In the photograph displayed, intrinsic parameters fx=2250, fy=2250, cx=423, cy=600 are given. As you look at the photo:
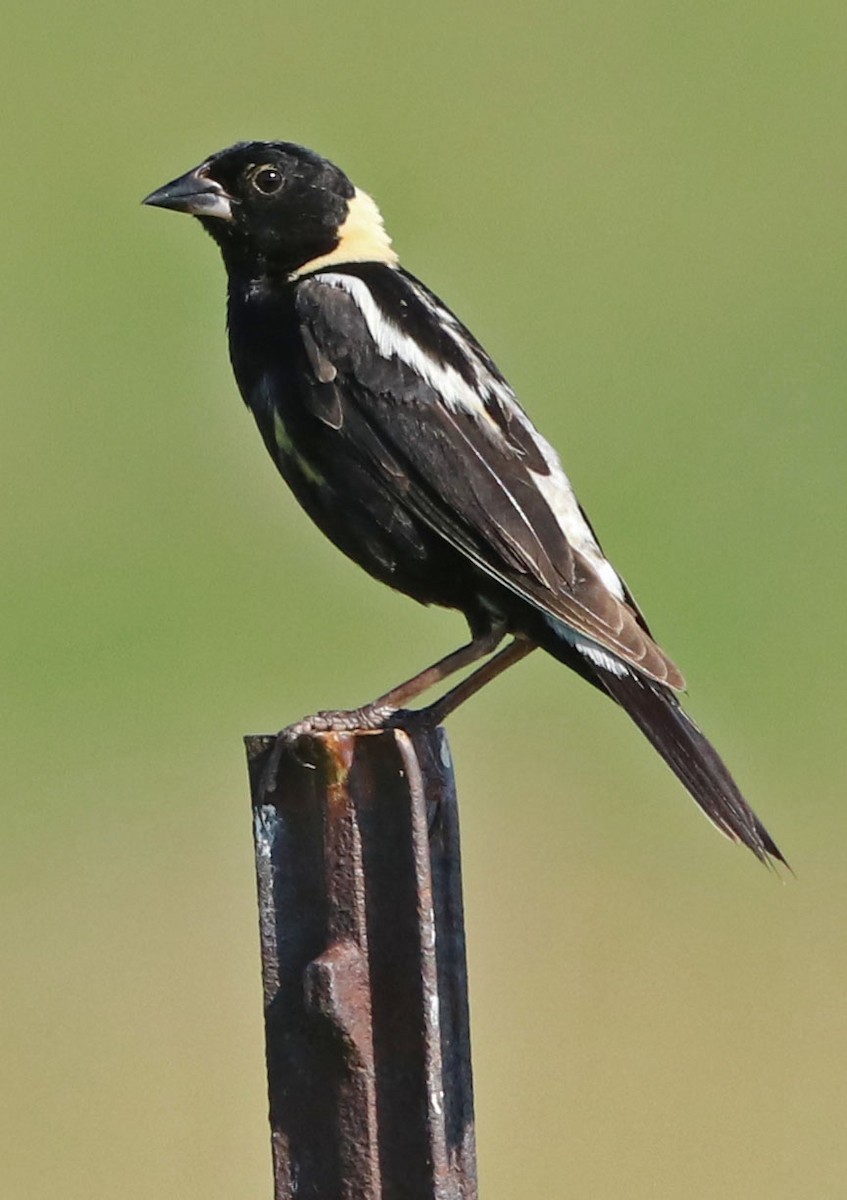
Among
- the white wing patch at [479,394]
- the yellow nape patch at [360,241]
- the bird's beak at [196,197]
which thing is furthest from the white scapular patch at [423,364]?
the bird's beak at [196,197]

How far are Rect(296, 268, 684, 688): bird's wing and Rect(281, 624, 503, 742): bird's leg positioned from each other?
0.14 metres

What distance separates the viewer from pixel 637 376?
27.2 feet

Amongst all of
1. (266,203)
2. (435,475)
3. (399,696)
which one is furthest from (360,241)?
(399,696)

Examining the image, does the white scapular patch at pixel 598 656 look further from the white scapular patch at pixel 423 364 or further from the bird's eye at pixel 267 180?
the bird's eye at pixel 267 180

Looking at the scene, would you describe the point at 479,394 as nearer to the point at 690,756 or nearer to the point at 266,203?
the point at 266,203

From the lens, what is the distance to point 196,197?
358 centimetres

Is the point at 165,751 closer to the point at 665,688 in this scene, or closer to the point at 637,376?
the point at 637,376

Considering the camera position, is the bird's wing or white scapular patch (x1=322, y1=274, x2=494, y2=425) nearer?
the bird's wing

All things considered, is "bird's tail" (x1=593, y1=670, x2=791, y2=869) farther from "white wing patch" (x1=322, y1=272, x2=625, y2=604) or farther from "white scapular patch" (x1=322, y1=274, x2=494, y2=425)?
"white scapular patch" (x1=322, y1=274, x2=494, y2=425)

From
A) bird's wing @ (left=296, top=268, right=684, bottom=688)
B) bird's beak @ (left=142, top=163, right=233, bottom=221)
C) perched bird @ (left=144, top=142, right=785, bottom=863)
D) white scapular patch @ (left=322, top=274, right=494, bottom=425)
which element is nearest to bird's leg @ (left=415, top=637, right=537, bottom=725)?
perched bird @ (left=144, top=142, right=785, bottom=863)

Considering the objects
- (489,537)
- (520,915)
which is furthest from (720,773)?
(520,915)

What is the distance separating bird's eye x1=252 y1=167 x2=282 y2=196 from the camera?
365 centimetres

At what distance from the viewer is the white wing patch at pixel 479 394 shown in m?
3.24

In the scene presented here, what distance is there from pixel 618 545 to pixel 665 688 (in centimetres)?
392
